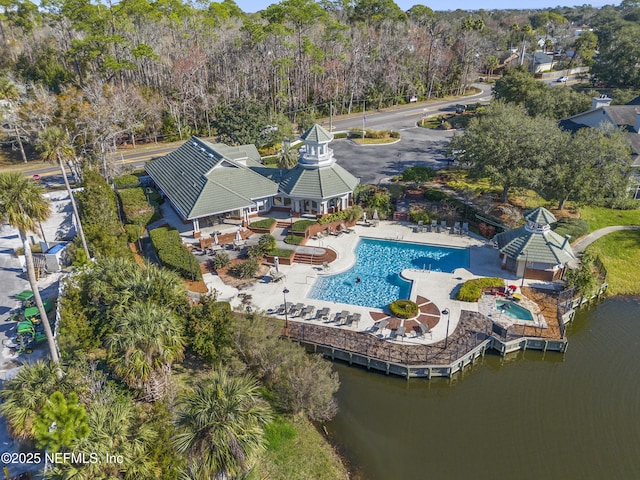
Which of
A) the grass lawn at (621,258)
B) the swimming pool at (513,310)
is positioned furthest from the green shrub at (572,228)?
the swimming pool at (513,310)

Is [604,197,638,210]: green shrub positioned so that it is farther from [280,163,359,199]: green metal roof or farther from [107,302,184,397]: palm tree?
[107,302,184,397]: palm tree

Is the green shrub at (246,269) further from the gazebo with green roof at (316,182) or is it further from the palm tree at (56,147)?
the palm tree at (56,147)

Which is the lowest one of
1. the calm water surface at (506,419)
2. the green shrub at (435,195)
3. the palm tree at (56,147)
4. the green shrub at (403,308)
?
the calm water surface at (506,419)

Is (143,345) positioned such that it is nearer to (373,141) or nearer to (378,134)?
(373,141)

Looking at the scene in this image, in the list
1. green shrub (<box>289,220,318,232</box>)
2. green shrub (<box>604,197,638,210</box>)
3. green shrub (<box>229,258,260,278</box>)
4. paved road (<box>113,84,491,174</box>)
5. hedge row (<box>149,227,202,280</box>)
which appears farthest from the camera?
paved road (<box>113,84,491,174</box>)

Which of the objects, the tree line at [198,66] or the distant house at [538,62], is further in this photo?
the distant house at [538,62]

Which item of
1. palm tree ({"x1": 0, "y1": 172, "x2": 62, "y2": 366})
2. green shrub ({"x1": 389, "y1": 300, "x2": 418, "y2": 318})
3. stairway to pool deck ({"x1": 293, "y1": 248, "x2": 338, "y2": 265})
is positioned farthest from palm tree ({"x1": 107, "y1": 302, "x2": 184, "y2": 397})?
stairway to pool deck ({"x1": 293, "y1": 248, "x2": 338, "y2": 265})
